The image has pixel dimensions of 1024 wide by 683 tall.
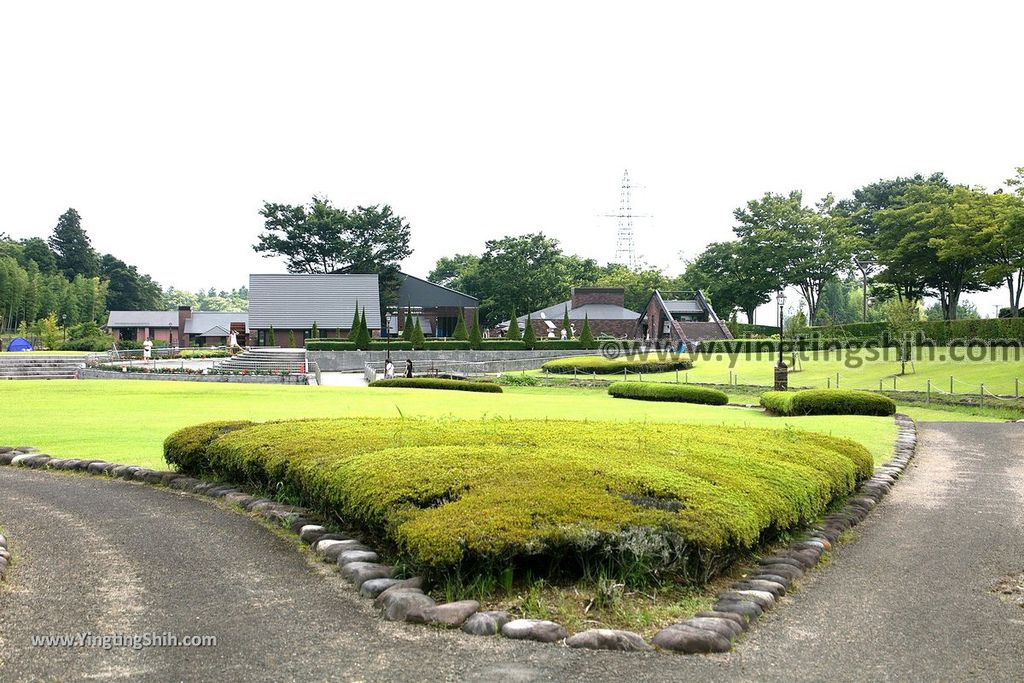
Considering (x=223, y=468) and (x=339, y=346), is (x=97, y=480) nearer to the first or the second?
(x=223, y=468)

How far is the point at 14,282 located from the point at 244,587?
278 ft

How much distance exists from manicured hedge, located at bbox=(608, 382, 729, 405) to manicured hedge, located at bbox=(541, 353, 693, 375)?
1280cm

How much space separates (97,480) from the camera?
10805 millimetres

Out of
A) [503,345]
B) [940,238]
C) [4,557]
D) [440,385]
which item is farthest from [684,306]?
[4,557]

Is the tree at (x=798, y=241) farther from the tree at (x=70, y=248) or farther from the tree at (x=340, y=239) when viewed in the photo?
the tree at (x=70, y=248)

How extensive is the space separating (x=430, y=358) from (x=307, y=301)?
18.3 metres

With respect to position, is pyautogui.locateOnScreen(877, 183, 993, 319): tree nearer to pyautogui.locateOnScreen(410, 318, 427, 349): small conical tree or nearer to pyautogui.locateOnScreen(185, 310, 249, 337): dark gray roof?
pyautogui.locateOnScreen(410, 318, 427, 349): small conical tree

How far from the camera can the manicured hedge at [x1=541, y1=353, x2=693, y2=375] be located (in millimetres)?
43531

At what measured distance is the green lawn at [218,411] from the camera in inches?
583

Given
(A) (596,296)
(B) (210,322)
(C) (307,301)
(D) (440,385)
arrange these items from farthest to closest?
(B) (210,322) < (A) (596,296) < (C) (307,301) < (D) (440,385)

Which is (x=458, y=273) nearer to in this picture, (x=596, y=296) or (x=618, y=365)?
(x=596, y=296)

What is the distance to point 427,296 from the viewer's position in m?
79.2

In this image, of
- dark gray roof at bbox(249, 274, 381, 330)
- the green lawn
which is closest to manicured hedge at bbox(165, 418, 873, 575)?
the green lawn

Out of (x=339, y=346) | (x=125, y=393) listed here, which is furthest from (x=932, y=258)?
(x=125, y=393)
